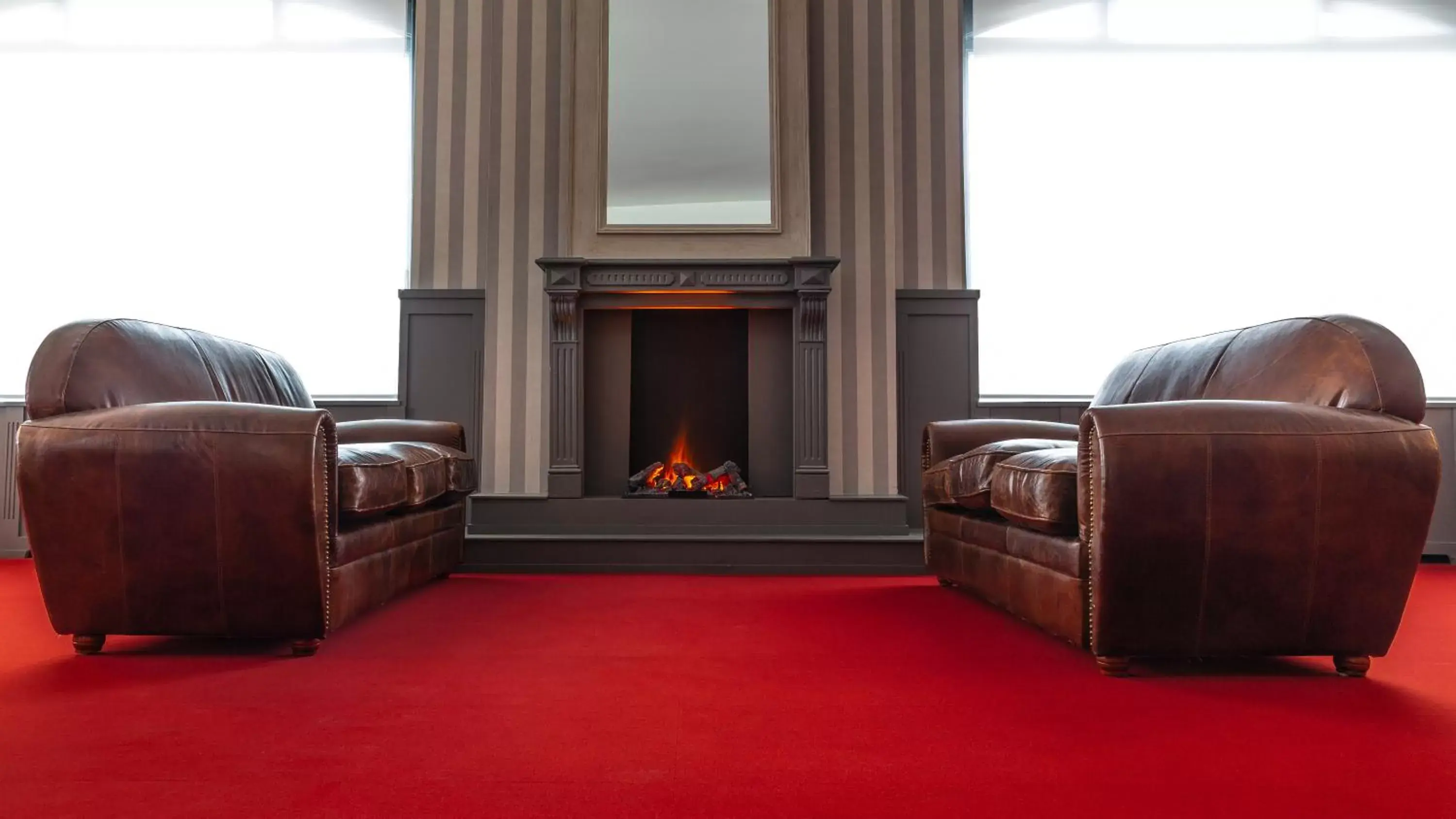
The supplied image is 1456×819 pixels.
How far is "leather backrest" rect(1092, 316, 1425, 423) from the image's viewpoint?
2119mm

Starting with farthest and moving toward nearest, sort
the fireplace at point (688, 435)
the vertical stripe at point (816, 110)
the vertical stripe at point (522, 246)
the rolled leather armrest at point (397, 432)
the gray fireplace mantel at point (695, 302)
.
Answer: the vertical stripe at point (816, 110) → the vertical stripe at point (522, 246) → the gray fireplace mantel at point (695, 302) → the fireplace at point (688, 435) → the rolled leather armrest at point (397, 432)

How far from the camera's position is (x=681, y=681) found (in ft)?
6.67

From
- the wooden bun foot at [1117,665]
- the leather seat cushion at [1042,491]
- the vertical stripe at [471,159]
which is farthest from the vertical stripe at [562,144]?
the wooden bun foot at [1117,665]

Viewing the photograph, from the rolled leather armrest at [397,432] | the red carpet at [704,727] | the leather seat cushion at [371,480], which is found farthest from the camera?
the rolled leather armrest at [397,432]

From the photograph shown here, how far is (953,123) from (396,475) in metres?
3.51

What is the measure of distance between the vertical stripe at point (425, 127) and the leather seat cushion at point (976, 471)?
2966 mm

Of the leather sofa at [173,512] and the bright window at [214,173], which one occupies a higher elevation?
the bright window at [214,173]

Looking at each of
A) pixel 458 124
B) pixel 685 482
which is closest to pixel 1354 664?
pixel 685 482

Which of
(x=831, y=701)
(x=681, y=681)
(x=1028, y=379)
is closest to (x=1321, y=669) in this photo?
(x=831, y=701)

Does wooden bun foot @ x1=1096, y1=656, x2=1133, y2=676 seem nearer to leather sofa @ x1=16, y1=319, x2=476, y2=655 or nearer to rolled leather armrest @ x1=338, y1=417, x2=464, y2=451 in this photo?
leather sofa @ x1=16, y1=319, x2=476, y2=655

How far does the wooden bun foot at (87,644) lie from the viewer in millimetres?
2281

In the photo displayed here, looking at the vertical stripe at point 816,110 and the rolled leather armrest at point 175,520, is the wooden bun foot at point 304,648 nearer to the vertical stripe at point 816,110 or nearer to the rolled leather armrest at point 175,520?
the rolled leather armrest at point 175,520

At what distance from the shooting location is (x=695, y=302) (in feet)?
14.9

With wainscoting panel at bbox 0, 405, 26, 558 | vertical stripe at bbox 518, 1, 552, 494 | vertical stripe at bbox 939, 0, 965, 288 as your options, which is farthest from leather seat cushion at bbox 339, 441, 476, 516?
vertical stripe at bbox 939, 0, 965, 288
